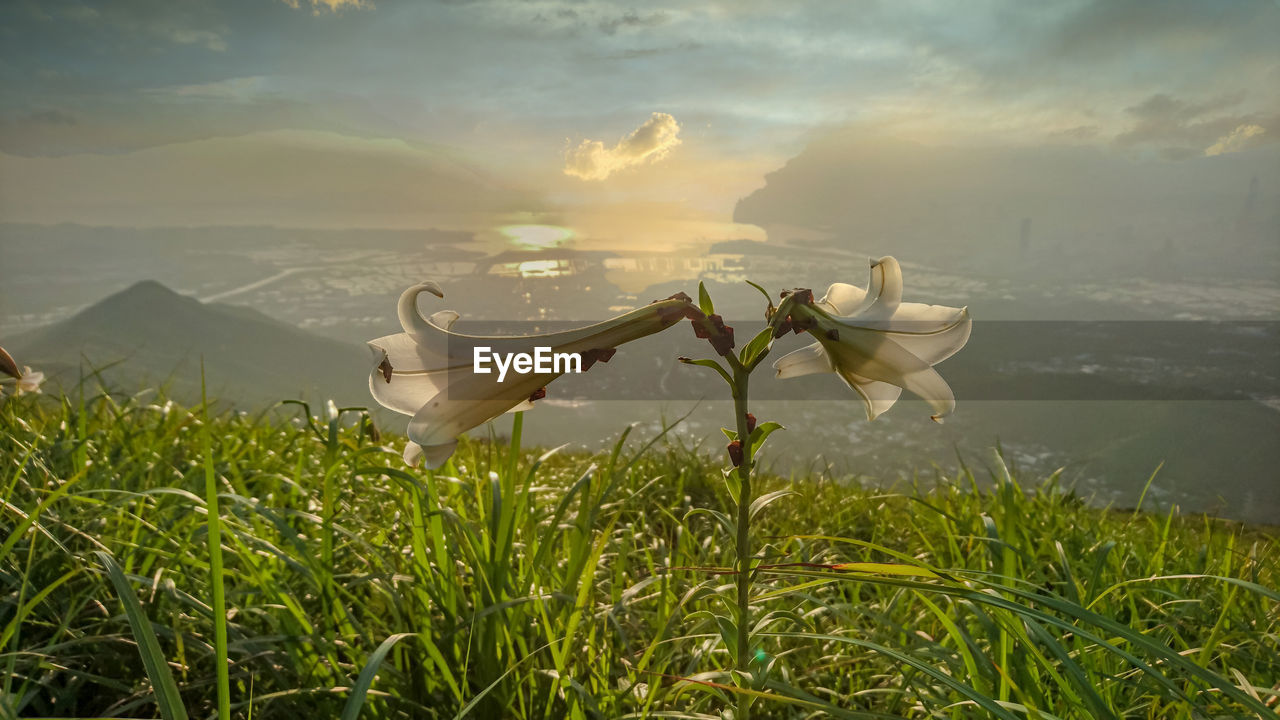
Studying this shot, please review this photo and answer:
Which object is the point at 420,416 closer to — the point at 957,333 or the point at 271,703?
the point at 957,333

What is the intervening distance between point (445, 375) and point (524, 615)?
0.93 meters

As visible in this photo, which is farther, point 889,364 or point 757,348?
point 889,364

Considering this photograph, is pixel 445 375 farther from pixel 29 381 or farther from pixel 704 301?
pixel 29 381

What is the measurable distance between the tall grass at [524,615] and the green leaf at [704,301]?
46cm

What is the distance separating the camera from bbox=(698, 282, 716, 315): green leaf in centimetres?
114

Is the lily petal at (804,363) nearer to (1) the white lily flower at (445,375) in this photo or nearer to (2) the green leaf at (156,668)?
(1) the white lily flower at (445,375)

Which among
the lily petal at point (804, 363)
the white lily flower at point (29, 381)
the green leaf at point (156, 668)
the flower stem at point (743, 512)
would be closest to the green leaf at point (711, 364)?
the flower stem at point (743, 512)

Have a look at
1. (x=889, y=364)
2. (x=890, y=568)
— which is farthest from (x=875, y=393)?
(x=890, y=568)

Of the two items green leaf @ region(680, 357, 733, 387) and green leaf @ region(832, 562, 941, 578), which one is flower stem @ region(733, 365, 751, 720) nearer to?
green leaf @ region(680, 357, 733, 387)

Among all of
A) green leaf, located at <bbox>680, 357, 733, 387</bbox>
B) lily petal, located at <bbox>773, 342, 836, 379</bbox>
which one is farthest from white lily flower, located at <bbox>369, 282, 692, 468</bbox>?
lily petal, located at <bbox>773, 342, 836, 379</bbox>

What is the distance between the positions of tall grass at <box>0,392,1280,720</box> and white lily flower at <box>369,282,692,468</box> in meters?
0.41

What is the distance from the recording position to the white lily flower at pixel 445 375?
1252 mm

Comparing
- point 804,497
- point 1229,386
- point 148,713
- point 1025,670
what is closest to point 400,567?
point 148,713

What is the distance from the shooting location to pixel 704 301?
1.17 metres
